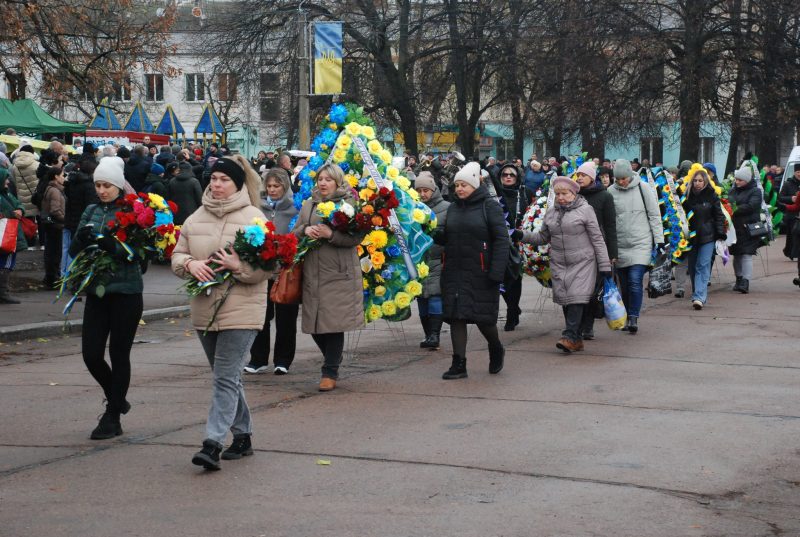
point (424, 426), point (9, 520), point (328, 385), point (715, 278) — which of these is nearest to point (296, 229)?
point (328, 385)

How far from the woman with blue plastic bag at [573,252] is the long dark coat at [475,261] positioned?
56.5 inches

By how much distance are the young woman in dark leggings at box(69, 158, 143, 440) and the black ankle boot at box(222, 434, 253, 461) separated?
99cm

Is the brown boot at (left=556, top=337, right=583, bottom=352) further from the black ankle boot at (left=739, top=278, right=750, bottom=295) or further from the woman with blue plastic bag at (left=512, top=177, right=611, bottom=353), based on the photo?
the black ankle boot at (left=739, top=278, right=750, bottom=295)

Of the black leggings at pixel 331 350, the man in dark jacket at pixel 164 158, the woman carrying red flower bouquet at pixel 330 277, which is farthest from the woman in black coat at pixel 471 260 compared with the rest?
the man in dark jacket at pixel 164 158

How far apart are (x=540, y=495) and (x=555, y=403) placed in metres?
2.82

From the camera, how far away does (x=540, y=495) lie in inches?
255

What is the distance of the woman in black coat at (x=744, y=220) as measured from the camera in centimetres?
1833

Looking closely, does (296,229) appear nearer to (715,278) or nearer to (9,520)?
(9,520)

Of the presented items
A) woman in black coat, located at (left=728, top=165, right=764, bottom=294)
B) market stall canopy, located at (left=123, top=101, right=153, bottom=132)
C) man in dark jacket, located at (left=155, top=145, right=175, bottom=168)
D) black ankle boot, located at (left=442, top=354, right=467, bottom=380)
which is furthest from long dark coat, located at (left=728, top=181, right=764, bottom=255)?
market stall canopy, located at (left=123, top=101, right=153, bottom=132)

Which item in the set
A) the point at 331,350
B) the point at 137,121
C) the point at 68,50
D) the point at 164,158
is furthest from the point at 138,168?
the point at 137,121

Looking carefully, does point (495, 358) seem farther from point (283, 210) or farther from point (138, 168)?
point (138, 168)

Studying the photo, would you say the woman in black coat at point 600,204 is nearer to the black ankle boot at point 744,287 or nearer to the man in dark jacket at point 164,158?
the black ankle boot at point 744,287

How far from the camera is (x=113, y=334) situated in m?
7.91

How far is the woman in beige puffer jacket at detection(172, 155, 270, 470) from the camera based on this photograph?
7066mm
